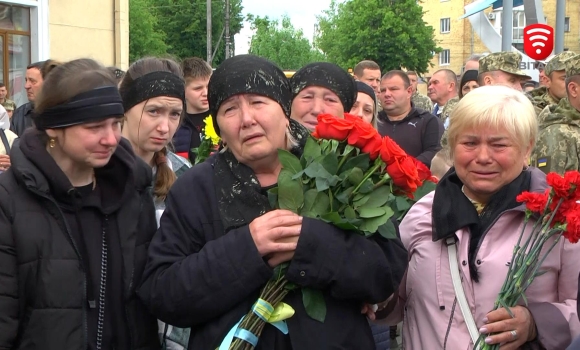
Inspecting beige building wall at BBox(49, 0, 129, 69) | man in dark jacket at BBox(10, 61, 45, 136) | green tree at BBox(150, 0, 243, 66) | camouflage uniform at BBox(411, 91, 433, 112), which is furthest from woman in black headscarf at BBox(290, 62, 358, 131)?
green tree at BBox(150, 0, 243, 66)

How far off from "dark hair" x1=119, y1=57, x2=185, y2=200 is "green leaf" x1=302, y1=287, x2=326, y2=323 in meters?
1.23

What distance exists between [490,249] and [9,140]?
4727mm

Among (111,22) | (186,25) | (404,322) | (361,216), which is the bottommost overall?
(404,322)

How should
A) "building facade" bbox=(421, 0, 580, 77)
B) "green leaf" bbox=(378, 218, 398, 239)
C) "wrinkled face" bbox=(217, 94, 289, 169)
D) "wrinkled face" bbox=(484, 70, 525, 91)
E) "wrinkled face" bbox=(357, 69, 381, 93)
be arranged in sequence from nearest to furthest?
1. "green leaf" bbox=(378, 218, 398, 239)
2. "wrinkled face" bbox=(217, 94, 289, 169)
3. "wrinkled face" bbox=(484, 70, 525, 91)
4. "wrinkled face" bbox=(357, 69, 381, 93)
5. "building facade" bbox=(421, 0, 580, 77)

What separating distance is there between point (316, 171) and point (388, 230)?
1.09ft

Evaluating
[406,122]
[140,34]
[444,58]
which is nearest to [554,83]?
[406,122]

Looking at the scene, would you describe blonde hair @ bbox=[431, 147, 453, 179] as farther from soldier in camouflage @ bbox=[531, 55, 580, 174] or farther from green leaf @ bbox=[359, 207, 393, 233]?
green leaf @ bbox=[359, 207, 393, 233]

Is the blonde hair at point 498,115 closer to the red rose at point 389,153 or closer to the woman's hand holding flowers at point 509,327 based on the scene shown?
the red rose at point 389,153

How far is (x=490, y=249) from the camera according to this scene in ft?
8.75

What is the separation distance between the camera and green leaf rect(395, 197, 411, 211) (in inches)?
121

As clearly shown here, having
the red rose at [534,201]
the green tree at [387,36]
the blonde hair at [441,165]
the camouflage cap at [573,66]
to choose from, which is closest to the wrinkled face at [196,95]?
the blonde hair at [441,165]

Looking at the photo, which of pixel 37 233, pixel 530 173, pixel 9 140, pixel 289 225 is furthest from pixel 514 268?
pixel 9 140

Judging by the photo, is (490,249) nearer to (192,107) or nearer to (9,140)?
(192,107)

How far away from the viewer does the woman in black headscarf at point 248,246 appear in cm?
244
